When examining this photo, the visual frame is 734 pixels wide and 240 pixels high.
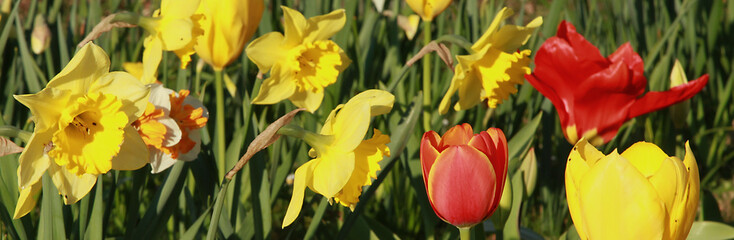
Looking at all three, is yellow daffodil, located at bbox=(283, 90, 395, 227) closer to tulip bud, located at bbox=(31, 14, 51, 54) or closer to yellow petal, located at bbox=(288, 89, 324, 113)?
yellow petal, located at bbox=(288, 89, 324, 113)

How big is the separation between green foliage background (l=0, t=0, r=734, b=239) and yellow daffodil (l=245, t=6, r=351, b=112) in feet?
0.15

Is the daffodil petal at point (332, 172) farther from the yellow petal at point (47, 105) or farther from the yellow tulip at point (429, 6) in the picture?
the yellow tulip at point (429, 6)

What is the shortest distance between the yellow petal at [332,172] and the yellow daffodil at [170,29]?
0.30 m

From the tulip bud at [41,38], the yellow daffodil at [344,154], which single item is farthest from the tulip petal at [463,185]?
the tulip bud at [41,38]

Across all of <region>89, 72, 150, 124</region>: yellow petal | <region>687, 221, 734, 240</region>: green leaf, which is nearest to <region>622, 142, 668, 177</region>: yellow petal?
<region>687, 221, 734, 240</region>: green leaf

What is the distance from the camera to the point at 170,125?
1021 mm

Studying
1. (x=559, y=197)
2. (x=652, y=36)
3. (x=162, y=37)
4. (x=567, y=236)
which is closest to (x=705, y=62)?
(x=652, y=36)

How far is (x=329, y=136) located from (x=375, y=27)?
1.08 meters

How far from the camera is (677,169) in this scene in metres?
0.69

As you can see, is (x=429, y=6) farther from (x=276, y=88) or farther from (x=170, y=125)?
(x=170, y=125)

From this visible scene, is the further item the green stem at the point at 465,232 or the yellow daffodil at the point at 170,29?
the yellow daffodil at the point at 170,29

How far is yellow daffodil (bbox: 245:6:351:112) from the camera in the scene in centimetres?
127

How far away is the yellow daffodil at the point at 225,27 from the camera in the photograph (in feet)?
4.12

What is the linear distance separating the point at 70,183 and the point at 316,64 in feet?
1.72
